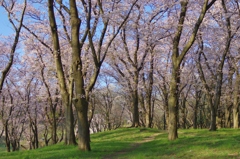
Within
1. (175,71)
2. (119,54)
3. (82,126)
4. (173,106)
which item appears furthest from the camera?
(119,54)

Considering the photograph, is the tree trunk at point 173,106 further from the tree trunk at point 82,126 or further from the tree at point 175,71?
the tree trunk at point 82,126

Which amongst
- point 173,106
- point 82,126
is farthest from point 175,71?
point 82,126

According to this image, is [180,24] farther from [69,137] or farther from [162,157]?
[69,137]

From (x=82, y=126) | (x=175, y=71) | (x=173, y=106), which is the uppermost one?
(x=175, y=71)

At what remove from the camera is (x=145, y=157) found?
9.10 metres

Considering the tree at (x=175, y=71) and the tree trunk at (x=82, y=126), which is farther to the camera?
the tree at (x=175, y=71)

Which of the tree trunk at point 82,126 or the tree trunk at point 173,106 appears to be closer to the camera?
the tree trunk at point 82,126

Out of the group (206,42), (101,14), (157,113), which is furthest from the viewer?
(157,113)

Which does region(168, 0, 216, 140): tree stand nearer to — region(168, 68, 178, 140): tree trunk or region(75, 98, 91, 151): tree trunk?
region(168, 68, 178, 140): tree trunk

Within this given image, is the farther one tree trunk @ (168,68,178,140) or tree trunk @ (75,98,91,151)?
tree trunk @ (168,68,178,140)

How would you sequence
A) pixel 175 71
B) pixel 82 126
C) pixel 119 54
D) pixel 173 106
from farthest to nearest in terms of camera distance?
pixel 119 54, pixel 175 71, pixel 173 106, pixel 82 126

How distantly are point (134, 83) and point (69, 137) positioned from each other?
38.4 feet

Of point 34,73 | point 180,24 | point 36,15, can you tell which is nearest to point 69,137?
point 180,24

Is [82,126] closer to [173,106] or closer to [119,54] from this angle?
[173,106]
